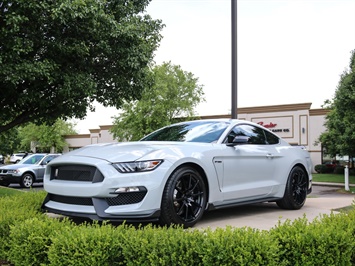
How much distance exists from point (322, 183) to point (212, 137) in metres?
19.7

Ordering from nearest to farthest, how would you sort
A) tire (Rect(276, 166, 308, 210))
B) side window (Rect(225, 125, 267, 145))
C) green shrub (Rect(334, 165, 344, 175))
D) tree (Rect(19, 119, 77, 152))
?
side window (Rect(225, 125, 267, 145)) < tire (Rect(276, 166, 308, 210)) < green shrub (Rect(334, 165, 344, 175)) < tree (Rect(19, 119, 77, 152))

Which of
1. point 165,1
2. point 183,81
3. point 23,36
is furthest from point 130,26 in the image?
point 183,81

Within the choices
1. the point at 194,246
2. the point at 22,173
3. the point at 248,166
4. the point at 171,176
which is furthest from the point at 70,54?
the point at 22,173

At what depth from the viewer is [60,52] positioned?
392 inches

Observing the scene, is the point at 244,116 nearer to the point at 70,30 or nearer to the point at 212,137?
the point at 70,30

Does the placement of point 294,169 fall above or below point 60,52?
below

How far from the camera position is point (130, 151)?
470 centimetres

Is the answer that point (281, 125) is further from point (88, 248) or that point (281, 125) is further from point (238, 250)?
point (88, 248)

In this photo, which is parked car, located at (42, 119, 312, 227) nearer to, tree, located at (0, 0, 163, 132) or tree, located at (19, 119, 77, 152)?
Result: tree, located at (0, 0, 163, 132)

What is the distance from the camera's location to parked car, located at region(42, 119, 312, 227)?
4.32 meters

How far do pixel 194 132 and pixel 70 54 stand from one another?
5.80 metres

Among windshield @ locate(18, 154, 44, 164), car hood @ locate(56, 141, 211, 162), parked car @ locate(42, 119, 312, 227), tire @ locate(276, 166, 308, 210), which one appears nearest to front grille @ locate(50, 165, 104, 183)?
parked car @ locate(42, 119, 312, 227)

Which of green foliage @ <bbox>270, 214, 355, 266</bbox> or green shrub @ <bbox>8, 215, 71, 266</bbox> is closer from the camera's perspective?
green foliage @ <bbox>270, 214, 355, 266</bbox>

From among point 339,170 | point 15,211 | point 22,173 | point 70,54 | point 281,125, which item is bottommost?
point 339,170
